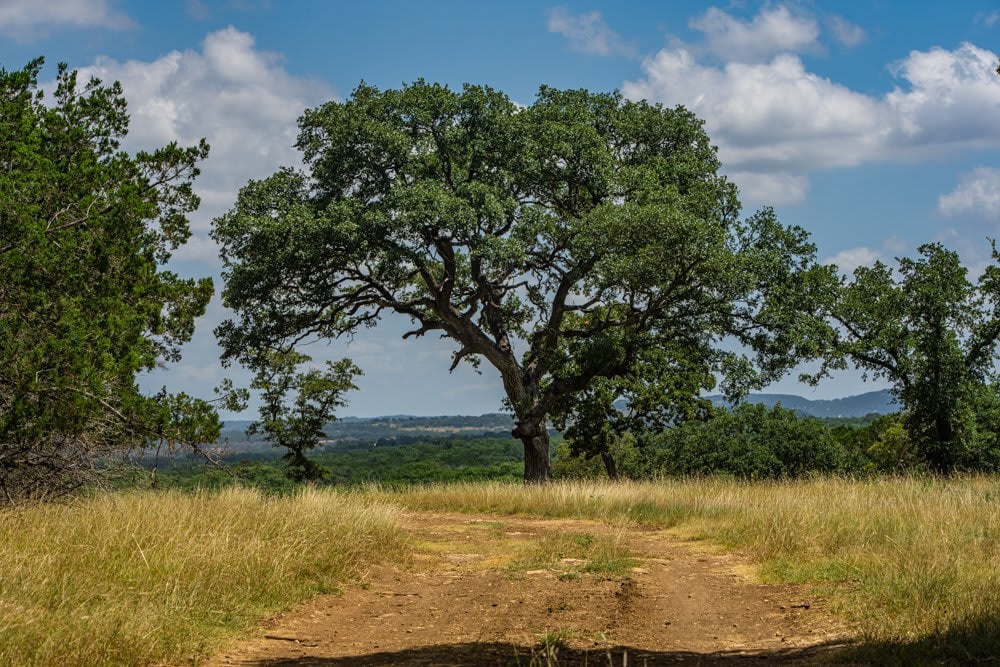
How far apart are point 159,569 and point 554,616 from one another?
369cm

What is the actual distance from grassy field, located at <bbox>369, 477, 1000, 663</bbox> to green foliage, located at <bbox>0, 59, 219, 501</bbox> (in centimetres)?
782

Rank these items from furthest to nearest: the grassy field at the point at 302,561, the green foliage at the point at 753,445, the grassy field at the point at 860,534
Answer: the green foliage at the point at 753,445 → the grassy field at the point at 860,534 → the grassy field at the point at 302,561

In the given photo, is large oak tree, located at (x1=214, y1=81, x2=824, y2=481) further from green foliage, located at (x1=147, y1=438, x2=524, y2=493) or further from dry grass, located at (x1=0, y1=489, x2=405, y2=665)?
dry grass, located at (x1=0, y1=489, x2=405, y2=665)

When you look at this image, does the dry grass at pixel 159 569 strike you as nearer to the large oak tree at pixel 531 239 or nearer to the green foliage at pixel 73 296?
the green foliage at pixel 73 296

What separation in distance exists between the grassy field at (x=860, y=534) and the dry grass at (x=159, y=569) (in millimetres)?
5070

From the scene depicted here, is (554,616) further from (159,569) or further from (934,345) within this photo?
(934,345)

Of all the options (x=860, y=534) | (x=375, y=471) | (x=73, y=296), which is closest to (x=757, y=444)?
(x=860, y=534)

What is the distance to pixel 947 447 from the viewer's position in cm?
2820

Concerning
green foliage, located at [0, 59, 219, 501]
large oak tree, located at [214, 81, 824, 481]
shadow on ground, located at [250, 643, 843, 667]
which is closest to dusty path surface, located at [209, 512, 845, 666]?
shadow on ground, located at [250, 643, 843, 667]

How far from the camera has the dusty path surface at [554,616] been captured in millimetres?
7457

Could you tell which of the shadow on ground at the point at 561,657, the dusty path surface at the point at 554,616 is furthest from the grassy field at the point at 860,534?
the shadow on ground at the point at 561,657

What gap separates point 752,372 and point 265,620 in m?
18.7

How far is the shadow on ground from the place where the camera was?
23.3 feet

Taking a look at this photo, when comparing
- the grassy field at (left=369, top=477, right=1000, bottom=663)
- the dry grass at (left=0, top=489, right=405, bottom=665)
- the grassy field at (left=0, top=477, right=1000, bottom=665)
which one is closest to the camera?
the dry grass at (left=0, top=489, right=405, bottom=665)
